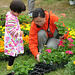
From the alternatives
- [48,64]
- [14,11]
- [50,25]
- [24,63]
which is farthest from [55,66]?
[14,11]

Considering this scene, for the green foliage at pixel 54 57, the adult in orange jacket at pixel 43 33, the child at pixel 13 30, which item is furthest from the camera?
the adult in orange jacket at pixel 43 33

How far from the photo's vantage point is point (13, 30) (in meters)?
2.94

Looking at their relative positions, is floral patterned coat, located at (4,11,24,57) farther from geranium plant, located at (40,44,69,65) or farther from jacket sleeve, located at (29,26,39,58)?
geranium plant, located at (40,44,69,65)

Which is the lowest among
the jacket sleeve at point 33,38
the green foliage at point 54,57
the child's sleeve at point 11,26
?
the green foliage at point 54,57

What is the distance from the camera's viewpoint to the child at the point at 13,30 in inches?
115

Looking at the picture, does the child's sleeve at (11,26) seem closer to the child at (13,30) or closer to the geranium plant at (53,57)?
the child at (13,30)

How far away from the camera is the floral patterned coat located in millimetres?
2945

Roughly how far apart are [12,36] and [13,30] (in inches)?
6.0

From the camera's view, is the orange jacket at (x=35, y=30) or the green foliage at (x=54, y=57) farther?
the orange jacket at (x=35, y=30)

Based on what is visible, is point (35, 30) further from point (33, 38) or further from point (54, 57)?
point (54, 57)

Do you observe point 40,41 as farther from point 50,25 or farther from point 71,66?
point 71,66

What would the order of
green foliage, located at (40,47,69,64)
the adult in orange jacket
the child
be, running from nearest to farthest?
the child → green foliage, located at (40,47,69,64) → the adult in orange jacket

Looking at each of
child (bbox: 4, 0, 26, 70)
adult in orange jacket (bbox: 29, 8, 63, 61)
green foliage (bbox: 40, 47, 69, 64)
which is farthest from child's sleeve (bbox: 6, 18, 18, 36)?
green foliage (bbox: 40, 47, 69, 64)

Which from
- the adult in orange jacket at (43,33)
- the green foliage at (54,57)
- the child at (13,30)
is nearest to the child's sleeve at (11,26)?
the child at (13,30)
